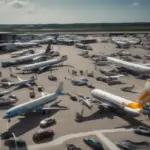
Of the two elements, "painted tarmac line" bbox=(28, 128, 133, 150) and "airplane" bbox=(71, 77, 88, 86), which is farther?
"airplane" bbox=(71, 77, 88, 86)

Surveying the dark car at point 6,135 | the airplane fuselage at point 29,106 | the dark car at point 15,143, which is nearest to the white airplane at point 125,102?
the airplane fuselage at point 29,106

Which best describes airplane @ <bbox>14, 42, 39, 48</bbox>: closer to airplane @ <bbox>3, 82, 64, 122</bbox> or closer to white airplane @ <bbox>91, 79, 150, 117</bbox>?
airplane @ <bbox>3, 82, 64, 122</bbox>

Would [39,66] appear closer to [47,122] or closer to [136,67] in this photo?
[136,67]

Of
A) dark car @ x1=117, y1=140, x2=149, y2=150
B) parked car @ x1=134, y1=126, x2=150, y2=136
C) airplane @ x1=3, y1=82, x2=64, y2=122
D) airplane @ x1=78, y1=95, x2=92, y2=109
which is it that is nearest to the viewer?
dark car @ x1=117, y1=140, x2=149, y2=150

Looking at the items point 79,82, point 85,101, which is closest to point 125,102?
point 85,101

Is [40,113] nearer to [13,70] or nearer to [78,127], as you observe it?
[78,127]

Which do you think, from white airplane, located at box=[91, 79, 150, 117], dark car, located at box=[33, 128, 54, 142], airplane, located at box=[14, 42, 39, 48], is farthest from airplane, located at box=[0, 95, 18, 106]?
airplane, located at box=[14, 42, 39, 48]
